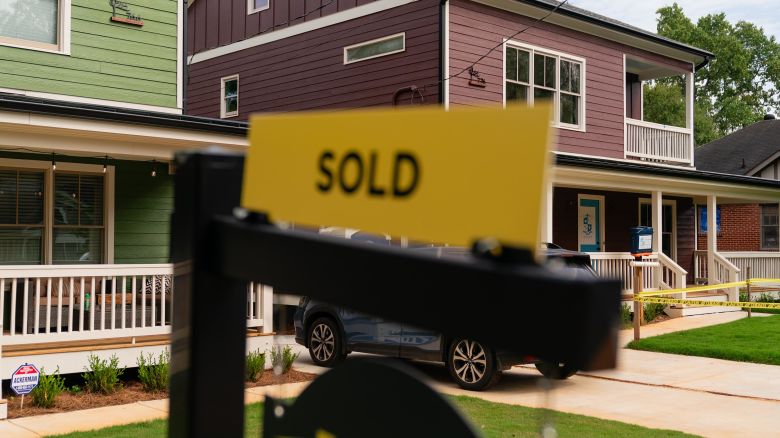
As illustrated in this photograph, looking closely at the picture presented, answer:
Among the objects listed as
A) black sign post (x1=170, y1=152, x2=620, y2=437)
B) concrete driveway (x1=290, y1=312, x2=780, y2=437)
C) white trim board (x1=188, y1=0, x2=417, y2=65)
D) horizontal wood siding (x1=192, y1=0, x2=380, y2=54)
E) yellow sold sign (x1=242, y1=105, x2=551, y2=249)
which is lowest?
concrete driveway (x1=290, y1=312, x2=780, y2=437)

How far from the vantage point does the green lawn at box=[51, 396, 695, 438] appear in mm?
6980

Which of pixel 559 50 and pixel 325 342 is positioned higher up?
pixel 559 50

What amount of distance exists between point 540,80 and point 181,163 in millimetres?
17365

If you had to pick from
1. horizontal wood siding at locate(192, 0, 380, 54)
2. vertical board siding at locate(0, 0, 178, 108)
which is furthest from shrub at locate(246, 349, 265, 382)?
horizontal wood siding at locate(192, 0, 380, 54)

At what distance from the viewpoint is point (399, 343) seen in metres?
10.3

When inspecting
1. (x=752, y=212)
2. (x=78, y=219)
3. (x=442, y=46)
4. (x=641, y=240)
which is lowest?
(x=641, y=240)

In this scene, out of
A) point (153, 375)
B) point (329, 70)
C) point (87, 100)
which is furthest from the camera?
point (329, 70)

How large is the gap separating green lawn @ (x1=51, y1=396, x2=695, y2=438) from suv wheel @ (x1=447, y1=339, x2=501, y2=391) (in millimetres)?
1136

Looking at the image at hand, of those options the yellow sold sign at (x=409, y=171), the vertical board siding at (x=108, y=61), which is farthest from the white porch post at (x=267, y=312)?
the yellow sold sign at (x=409, y=171)

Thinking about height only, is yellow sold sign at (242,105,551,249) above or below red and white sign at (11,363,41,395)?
above

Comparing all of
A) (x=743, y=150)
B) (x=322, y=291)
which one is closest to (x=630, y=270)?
(x=743, y=150)

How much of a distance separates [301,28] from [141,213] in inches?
336

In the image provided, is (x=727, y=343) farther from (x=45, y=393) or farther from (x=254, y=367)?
(x=45, y=393)

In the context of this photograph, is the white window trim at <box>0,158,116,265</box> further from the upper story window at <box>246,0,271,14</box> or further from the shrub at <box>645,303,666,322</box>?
the shrub at <box>645,303,666,322</box>
